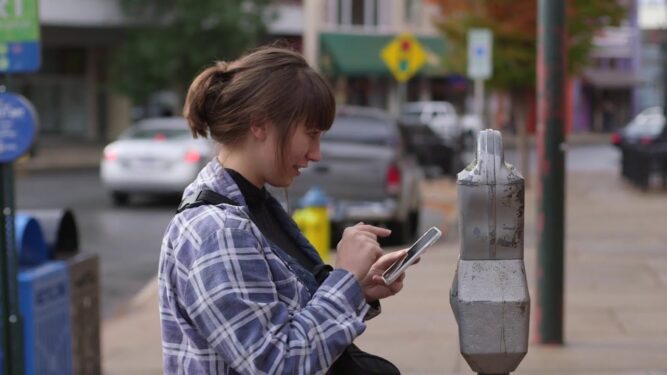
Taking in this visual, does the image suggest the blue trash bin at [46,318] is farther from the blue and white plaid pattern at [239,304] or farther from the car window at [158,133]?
the car window at [158,133]

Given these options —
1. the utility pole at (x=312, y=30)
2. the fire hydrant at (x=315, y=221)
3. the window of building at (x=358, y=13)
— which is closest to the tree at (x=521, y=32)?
the fire hydrant at (x=315, y=221)

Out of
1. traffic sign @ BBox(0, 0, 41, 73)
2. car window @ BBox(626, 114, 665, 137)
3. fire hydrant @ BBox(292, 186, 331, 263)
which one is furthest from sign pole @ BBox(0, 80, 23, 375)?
car window @ BBox(626, 114, 665, 137)

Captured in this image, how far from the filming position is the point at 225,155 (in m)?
Result: 2.55

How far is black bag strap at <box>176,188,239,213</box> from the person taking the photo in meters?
2.44

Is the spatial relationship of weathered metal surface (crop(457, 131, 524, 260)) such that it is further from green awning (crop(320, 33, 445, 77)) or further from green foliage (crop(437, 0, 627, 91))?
green awning (crop(320, 33, 445, 77))

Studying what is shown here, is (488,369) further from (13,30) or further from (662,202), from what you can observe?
(662,202)

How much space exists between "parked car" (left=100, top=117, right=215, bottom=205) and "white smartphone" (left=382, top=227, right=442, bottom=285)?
15695mm

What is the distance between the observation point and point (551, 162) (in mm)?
7156

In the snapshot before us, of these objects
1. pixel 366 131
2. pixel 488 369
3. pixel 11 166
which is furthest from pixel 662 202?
pixel 488 369

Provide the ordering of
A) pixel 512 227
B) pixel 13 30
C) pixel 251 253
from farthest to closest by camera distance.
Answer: pixel 13 30 → pixel 512 227 → pixel 251 253

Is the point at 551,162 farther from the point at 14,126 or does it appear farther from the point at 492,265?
the point at 492,265

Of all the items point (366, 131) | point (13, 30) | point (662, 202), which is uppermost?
point (13, 30)

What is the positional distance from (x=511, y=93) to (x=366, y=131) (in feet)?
34.8

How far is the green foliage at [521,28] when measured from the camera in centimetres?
2208
